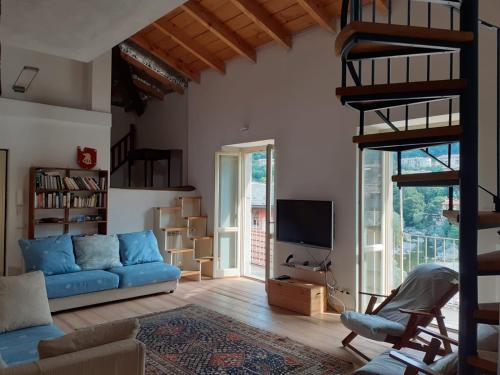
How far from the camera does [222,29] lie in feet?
18.4

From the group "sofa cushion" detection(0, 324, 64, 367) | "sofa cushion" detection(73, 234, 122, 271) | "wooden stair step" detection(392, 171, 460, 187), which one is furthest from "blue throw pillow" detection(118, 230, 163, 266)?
"wooden stair step" detection(392, 171, 460, 187)

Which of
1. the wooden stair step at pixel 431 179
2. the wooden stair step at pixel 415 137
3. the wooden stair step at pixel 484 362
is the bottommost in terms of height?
the wooden stair step at pixel 484 362

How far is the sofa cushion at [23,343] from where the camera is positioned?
249 centimetres

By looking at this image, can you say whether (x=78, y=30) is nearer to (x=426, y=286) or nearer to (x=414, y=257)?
(x=426, y=286)

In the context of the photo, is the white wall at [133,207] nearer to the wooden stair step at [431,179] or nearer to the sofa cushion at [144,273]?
the sofa cushion at [144,273]

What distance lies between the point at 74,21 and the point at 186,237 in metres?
4.62

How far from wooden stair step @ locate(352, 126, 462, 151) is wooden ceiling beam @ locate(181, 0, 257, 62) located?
3709mm

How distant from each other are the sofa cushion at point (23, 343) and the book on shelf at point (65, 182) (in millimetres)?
2918

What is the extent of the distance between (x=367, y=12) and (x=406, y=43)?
3.04 m

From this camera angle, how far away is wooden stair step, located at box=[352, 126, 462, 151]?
2.14 metres

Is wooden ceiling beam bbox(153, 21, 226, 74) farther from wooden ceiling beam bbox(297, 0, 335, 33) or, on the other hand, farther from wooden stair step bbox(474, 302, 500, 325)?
wooden stair step bbox(474, 302, 500, 325)

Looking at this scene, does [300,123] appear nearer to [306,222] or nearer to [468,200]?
[306,222]

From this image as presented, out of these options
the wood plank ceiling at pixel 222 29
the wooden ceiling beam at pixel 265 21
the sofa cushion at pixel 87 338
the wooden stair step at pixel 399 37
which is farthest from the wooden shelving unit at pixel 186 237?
the wooden stair step at pixel 399 37

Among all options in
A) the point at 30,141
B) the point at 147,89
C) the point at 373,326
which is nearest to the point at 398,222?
the point at 373,326
